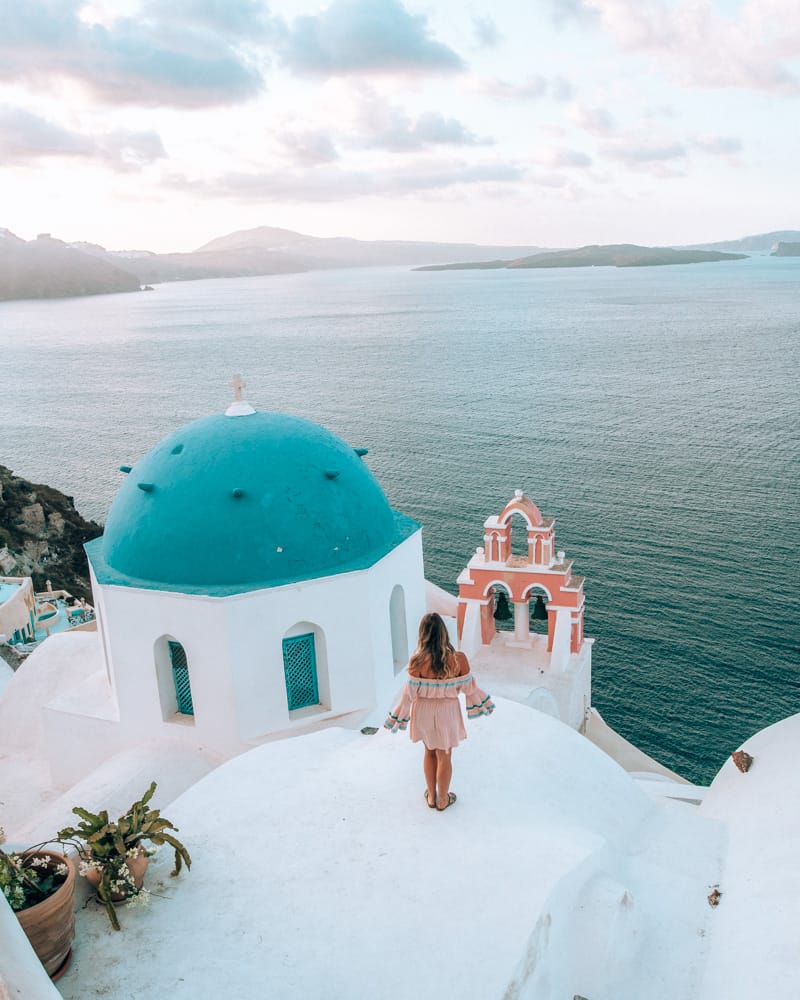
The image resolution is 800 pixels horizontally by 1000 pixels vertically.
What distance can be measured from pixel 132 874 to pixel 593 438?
4829 cm

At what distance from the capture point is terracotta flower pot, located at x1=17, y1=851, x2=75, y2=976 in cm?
569

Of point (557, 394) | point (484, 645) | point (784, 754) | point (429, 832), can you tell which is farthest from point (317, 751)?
point (557, 394)

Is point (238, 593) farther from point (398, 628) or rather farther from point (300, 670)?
point (398, 628)

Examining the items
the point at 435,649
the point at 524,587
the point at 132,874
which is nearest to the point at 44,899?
the point at 132,874

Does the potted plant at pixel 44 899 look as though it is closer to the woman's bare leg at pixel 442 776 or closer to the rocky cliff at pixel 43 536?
the woman's bare leg at pixel 442 776

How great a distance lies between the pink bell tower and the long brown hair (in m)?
7.80

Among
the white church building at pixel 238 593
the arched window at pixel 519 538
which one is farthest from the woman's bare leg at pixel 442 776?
the arched window at pixel 519 538

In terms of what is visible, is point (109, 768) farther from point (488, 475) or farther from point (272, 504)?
point (488, 475)

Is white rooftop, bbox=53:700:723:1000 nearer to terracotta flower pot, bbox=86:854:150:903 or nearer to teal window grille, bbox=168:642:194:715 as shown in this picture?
terracotta flower pot, bbox=86:854:150:903

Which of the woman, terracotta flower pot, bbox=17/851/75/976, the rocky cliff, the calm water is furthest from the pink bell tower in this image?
the rocky cliff

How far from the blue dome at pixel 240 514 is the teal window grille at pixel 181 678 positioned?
1.22 m

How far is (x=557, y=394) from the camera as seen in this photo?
221 feet

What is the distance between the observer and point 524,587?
16172 millimetres

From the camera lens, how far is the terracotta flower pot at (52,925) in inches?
224
